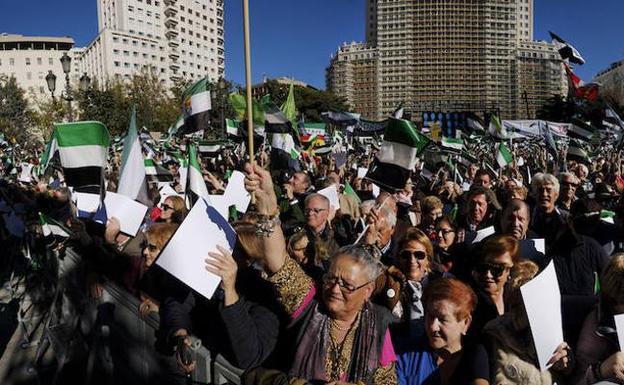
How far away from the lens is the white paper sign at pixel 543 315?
1.93 meters

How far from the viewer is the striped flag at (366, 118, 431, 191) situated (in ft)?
15.3

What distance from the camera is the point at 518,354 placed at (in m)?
2.02

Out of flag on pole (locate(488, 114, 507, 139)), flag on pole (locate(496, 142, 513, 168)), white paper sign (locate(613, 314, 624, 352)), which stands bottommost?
white paper sign (locate(613, 314, 624, 352))

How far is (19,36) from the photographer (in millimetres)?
95375

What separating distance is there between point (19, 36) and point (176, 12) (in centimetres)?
2813

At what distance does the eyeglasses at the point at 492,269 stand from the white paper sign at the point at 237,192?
2.95 meters

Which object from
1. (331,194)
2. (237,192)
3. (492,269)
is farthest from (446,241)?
(237,192)

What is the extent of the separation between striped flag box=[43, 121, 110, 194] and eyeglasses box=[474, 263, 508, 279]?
11.0ft

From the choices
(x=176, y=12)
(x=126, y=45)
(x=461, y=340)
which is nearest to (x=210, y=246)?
(x=461, y=340)

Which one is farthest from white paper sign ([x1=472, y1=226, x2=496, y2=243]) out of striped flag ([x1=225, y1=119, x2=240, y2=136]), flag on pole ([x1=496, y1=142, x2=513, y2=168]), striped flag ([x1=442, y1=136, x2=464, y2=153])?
striped flag ([x1=225, y1=119, x2=240, y2=136])

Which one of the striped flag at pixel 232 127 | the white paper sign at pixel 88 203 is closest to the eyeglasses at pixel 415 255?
the white paper sign at pixel 88 203

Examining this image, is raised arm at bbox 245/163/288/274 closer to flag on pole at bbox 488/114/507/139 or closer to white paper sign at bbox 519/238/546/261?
white paper sign at bbox 519/238/546/261

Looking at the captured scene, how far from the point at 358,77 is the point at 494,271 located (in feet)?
383

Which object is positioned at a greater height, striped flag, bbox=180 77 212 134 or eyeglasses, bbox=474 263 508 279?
striped flag, bbox=180 77 212 134
